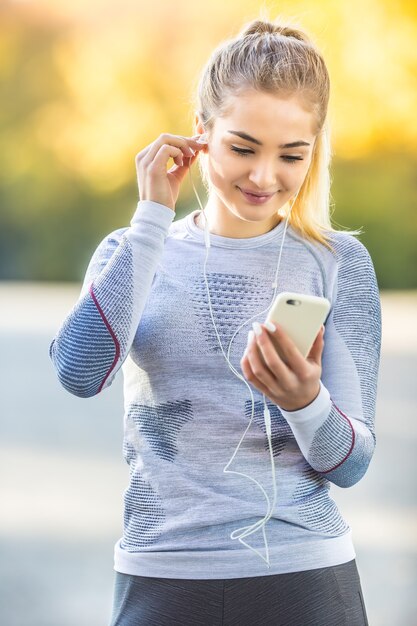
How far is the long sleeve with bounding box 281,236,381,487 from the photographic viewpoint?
1207 millimetres

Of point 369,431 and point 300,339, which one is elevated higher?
point 300,339

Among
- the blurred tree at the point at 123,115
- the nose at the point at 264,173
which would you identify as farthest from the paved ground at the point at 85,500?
the nose at the point at 264,173

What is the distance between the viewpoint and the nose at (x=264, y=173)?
1.25m

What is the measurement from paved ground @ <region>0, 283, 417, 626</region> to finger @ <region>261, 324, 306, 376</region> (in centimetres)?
186

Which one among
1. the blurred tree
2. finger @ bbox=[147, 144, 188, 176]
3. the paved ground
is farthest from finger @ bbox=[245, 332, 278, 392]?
the blurred tree

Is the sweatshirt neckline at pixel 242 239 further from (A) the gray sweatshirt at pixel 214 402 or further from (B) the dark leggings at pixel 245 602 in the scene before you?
(B) the dark leggings at pixel 245 602

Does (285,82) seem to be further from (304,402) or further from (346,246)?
(304,402)

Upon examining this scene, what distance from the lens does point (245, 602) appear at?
1.20m

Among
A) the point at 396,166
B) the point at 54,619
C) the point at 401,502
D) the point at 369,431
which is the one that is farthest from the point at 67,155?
the point at 369,431

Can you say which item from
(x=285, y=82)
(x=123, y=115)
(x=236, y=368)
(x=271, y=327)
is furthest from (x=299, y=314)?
(x=123, y=115)

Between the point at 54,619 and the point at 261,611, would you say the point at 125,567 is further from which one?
the point at 54,619

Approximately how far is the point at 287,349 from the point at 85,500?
2.92m

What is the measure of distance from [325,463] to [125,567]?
0.25 metres

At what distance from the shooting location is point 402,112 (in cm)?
749
